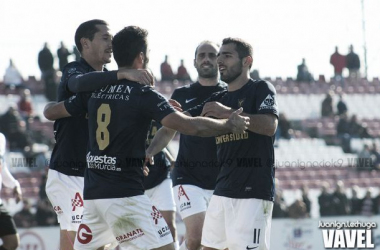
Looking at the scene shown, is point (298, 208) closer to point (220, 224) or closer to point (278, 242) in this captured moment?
point (278, 242)

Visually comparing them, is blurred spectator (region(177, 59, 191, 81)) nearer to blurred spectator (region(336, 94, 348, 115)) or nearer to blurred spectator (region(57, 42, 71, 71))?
blurred spectator (region(57, 42, 71, 71))

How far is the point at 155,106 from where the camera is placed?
7.15m

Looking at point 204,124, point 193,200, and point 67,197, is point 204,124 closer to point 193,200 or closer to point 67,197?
point 67,197

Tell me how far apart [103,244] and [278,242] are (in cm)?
996

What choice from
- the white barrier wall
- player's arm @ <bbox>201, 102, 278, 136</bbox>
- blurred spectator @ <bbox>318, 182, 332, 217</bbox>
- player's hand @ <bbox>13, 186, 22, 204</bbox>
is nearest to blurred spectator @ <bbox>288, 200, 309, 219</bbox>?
the white barrier wall

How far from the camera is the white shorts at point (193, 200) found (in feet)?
34.3

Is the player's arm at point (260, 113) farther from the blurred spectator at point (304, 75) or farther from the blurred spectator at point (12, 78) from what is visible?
the blurred spectator at point (304, 75)

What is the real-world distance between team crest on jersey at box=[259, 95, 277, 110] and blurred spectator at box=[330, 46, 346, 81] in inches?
765

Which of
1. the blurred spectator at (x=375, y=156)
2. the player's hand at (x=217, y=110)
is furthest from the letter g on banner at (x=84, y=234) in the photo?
the blurred spectator at (x=375, y=156)

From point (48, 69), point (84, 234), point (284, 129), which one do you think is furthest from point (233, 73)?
point (284, 129)

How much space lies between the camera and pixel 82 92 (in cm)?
788

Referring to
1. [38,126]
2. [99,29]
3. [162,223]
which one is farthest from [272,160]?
[38,126]

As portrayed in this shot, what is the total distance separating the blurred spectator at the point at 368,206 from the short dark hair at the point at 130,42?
12.2 m

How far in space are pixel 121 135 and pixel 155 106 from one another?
0.40 m
